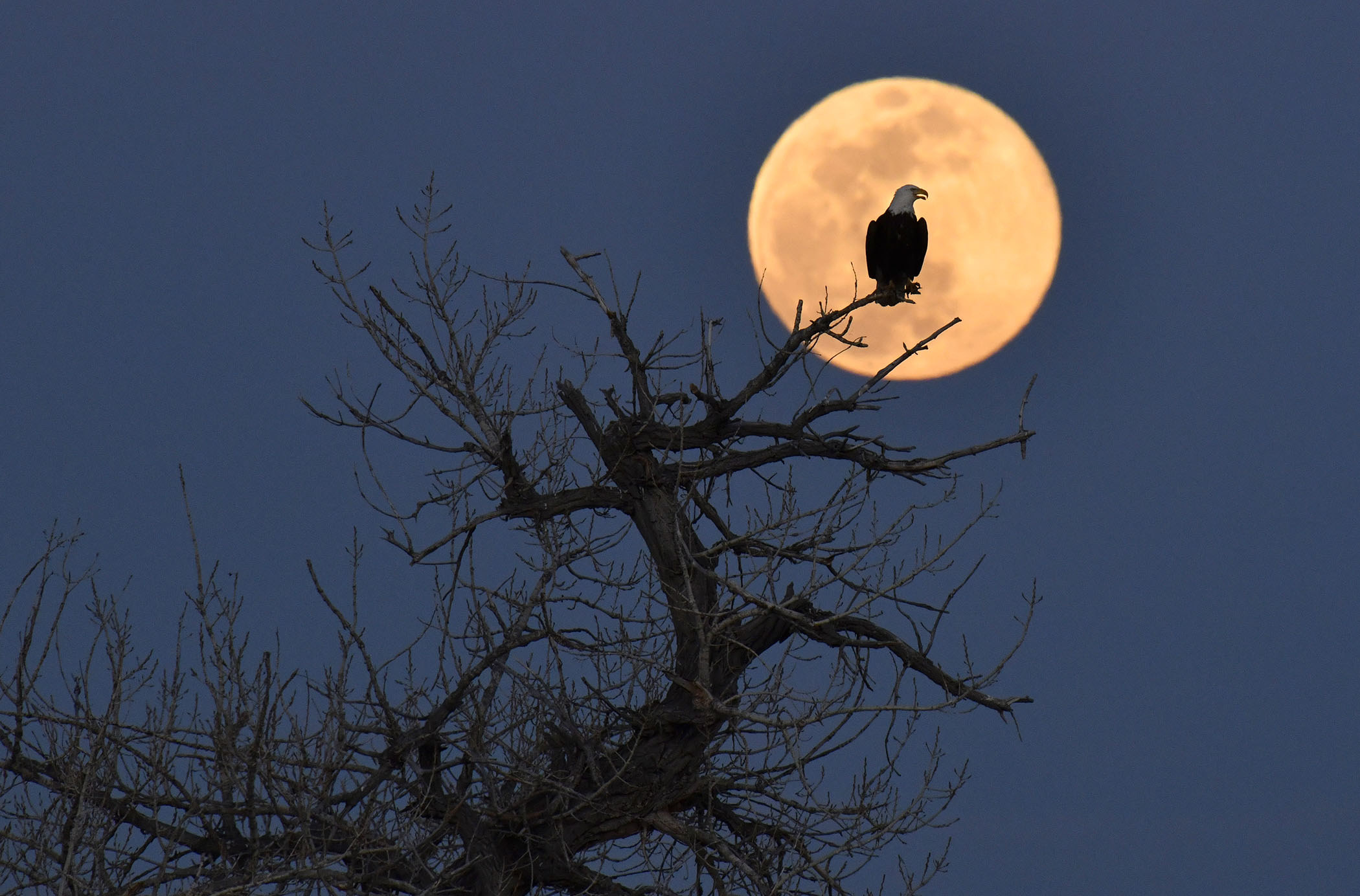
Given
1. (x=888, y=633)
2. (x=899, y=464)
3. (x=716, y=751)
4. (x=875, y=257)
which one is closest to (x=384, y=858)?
(x=716, y=751)

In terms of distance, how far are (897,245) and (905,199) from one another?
0.65 meters

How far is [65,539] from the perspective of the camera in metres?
6.57

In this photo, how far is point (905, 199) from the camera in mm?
12125

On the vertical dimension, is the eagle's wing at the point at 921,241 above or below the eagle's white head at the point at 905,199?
below

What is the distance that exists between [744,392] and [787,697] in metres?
2.11

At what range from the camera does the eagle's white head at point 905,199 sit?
472 inches

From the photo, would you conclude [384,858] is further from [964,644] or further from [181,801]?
[964,644]

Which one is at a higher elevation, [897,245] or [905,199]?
[905,199]

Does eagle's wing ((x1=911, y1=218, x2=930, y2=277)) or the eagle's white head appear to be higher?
the eagle's white head

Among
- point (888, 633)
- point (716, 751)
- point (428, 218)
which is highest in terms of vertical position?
point (428, 218)

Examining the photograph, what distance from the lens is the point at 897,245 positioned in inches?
462

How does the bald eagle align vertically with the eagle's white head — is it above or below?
below

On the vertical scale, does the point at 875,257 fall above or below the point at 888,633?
above

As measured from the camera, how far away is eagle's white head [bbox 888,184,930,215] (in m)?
12.0
